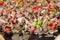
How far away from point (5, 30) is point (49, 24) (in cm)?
77

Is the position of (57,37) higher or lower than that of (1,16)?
lower

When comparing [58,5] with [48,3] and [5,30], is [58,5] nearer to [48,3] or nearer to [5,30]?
[48,3]

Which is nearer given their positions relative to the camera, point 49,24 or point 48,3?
point 49,24

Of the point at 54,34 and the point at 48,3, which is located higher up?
the point at 48,3

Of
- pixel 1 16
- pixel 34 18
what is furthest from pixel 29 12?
pixel 1 16

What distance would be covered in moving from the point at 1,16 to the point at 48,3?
0.91m

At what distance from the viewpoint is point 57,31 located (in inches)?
208

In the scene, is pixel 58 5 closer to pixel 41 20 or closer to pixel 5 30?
pixel 41 20

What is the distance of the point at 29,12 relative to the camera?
5.56m

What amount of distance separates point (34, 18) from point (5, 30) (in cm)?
56

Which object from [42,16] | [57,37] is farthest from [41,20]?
[57,37]

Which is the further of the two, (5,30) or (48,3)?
(48,3)

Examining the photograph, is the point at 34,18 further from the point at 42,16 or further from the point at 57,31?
the point at 57,31

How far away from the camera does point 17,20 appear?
5.45 meters
